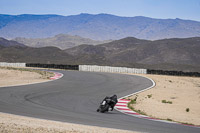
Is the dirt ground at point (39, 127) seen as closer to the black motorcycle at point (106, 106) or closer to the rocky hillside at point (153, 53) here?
the black motorcycle at point (106, 106)

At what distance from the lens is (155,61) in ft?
392

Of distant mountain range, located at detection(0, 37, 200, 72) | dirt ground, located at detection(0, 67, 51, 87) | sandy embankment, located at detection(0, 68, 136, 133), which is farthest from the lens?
distant mountain range, located at detection(0, 37, 200, 72)

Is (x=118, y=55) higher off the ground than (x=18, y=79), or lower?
higher

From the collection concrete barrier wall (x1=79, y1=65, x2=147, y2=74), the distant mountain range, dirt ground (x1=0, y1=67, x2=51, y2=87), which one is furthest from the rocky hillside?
dirt ground (x1=0, y1=67, x2=51, y2=87)

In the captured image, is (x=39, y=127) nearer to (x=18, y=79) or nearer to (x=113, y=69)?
(x=18, y=79)

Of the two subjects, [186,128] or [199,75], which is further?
[199,75]

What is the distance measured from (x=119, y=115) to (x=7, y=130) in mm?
5147

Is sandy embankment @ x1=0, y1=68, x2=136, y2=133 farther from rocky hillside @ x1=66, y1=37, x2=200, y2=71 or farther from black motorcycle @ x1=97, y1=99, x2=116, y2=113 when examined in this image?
rocky hillside @ x1=66, y1=37, x2=200, y2=71

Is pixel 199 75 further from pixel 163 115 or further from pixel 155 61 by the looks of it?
pixel 155 61

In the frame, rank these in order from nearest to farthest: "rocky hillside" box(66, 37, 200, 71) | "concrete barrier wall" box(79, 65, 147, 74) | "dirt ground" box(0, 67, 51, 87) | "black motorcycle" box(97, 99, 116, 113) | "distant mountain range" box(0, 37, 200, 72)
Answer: "black motorcycle" box(97, 99, 116, 113) < "dirt ground" box(0, 67, 51, 87) < "concrete barrier wall" box(79, 65, 147, 74) < "distant mountain range" box(0, 37, 200, 72) < "rocky hillside" box(66, 37, 200, 71)

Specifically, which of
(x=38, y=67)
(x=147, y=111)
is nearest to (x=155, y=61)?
(x=38, y=67)

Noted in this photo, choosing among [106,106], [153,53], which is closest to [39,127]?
[106,106]

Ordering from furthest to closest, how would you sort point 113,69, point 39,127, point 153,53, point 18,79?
1. point 153,53
2. point 113,69
3. point 18,79
4. point 39,127

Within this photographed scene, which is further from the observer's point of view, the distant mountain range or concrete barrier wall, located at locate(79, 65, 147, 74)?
the distant mountain range
